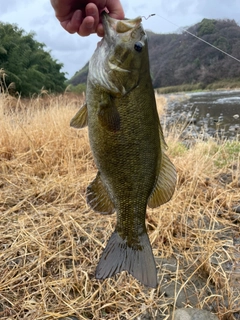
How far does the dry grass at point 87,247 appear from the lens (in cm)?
271

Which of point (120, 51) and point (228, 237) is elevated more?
point (120, 51)

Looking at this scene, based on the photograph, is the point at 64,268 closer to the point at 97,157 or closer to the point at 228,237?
the point at 97,157

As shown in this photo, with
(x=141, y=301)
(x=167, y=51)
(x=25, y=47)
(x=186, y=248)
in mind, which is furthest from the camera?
(x=167, y=51)

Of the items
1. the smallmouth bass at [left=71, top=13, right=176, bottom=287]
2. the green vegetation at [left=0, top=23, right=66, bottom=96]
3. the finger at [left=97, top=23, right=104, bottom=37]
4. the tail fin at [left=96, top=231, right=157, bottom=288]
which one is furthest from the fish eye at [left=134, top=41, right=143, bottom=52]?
the green vegetation at [left=0, top=23, right=66, bottom=96]

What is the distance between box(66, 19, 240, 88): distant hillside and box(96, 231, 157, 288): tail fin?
62462 millimetres

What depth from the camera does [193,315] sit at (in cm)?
247

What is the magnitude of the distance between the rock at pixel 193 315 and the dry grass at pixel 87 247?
6.3 inches

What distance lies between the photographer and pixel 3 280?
283 cm

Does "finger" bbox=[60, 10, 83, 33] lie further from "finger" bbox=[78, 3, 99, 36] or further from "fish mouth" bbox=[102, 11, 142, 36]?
"fish mouth" bbox=[102, 11, 142, 36]

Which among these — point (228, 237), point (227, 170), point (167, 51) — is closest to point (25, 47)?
point (227, 170)

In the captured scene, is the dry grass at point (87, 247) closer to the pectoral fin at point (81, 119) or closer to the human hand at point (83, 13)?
the pectoral fin at point (81, 119)

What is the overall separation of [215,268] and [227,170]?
3.63 meters

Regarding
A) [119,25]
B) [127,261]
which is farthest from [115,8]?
[127,261]

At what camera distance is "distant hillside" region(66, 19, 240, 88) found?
67125mm
